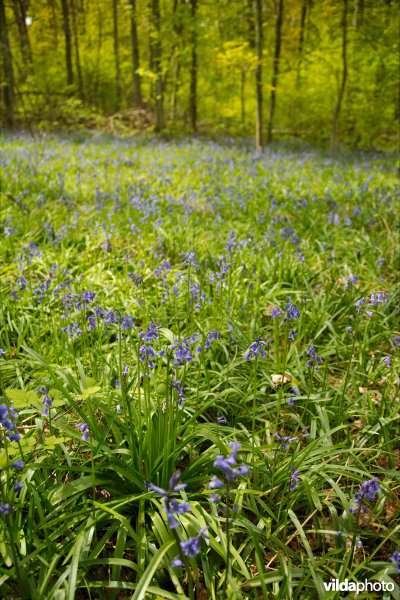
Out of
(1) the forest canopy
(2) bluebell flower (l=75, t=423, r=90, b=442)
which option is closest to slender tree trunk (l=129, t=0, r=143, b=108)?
(1) the forest canopy

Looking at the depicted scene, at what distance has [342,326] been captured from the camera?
371cm

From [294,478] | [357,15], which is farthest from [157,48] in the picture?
[294,478]

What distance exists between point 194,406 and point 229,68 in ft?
42.5

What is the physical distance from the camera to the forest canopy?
1229 cm

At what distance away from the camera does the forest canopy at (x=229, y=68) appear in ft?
40.3

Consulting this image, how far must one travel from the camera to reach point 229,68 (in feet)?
42.5

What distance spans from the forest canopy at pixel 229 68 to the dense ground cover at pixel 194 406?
768 centimetres

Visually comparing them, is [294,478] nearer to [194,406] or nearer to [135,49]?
[194,406]

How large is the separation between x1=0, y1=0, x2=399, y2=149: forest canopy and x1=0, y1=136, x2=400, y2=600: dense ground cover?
7.68m

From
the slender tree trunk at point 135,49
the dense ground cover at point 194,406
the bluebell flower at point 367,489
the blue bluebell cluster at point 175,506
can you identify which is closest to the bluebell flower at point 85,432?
the dense ground cover at point 194,406

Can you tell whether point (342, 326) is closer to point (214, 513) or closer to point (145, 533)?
point (214, 513)

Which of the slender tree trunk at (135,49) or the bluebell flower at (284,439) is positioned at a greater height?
the slender tree trunk at (135,49)

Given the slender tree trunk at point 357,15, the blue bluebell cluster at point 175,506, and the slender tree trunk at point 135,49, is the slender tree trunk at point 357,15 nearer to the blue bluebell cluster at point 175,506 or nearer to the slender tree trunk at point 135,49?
the slender tree trunk at point 135,49

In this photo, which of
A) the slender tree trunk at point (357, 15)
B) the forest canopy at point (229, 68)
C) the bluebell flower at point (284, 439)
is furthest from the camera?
the forest canopy at point (229, 68)
